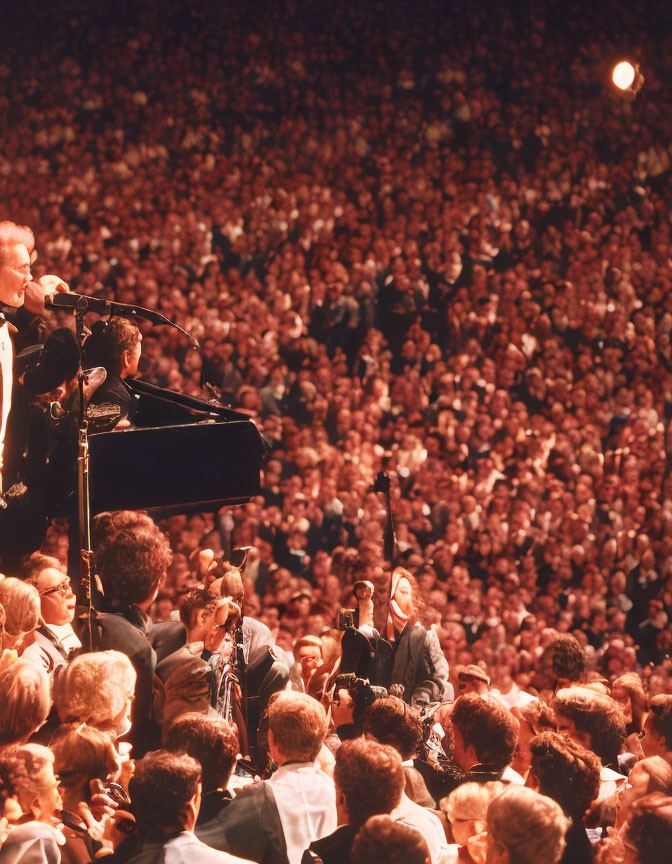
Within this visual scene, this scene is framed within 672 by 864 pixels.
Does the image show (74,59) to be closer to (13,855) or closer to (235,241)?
(235,241)

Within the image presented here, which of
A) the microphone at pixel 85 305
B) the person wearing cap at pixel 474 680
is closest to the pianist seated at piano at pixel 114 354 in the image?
the microphone at pixel 85 305

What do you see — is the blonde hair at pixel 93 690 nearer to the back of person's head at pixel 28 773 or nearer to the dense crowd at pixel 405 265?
the back of person's head at pixel 28 773

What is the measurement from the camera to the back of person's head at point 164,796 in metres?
2.18

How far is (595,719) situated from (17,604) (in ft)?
5.11

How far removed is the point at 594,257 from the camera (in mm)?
7121

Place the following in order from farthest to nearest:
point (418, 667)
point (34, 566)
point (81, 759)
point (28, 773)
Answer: point (418, 667) → point (34, 566) → point (81, 759) → point (28, 773)

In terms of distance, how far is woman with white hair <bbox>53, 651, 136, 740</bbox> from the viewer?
238cm

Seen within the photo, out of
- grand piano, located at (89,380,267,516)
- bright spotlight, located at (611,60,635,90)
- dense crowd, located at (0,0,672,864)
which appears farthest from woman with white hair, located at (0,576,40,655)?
bright spotlight, located at (611,60,635,90)

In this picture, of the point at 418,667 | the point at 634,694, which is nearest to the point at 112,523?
A: the point at 418,667

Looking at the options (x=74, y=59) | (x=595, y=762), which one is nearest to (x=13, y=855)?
(x=595, y=762)

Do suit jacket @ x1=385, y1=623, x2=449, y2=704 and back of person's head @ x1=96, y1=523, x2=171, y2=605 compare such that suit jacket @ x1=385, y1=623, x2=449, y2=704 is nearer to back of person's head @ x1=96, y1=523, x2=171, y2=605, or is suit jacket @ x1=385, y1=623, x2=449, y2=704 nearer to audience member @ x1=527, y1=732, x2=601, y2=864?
audience member @ x1=527, y1=732, x2=601, y2=864

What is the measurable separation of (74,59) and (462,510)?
3.82 meters

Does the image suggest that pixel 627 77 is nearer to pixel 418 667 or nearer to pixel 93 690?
pixel 418 667

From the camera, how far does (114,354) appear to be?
10.2 ft
